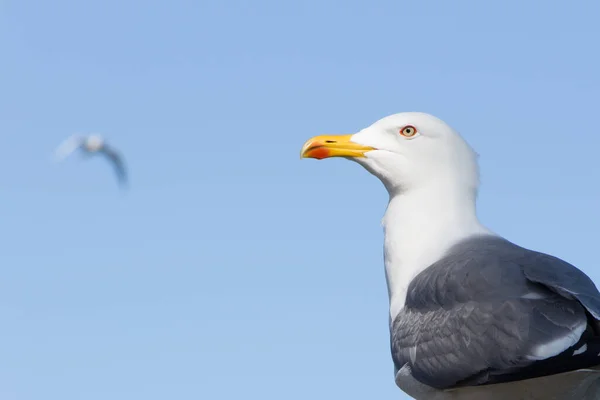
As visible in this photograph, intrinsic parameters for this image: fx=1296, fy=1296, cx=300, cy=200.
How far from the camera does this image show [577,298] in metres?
7.41

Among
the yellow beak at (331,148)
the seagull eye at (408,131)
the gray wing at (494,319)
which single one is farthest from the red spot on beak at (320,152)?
the gray wing at (494,319)

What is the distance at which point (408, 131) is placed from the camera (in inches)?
371

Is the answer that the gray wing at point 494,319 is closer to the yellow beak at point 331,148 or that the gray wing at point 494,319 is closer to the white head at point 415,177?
the white head at point 415,177

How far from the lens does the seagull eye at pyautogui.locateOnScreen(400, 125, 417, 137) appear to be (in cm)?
941

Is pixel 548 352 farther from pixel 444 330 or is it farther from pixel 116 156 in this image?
pixel 116 156

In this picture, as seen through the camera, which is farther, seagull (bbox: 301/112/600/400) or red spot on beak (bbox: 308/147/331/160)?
red spot on beak (bbox: 308/147/331/160)

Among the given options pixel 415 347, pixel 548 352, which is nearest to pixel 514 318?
pixel 548 352

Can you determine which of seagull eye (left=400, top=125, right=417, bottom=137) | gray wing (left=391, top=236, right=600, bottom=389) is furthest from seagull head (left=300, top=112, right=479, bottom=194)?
gray wing (left=391, top=236, right=600, bottom=389)

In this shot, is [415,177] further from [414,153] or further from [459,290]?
[459,290]

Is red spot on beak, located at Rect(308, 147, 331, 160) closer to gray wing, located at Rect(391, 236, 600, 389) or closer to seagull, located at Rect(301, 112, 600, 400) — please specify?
seagull, located at Rect(301, 112, 600, 400)

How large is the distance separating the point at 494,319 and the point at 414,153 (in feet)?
6.54

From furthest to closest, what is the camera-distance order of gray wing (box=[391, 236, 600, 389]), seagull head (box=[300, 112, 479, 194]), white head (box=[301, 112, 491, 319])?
1. seagull head (box=[300, 112, 479, 194])
2. white head (box=[301, 112, 491, 319])
3. gray wing (box=[391, 236, 600, 389])

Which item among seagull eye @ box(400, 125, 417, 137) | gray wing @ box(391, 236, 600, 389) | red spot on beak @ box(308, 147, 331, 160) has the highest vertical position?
red spot on beak @ box(308, 147, 331, 160)

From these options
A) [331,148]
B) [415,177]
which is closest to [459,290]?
[415,177]
